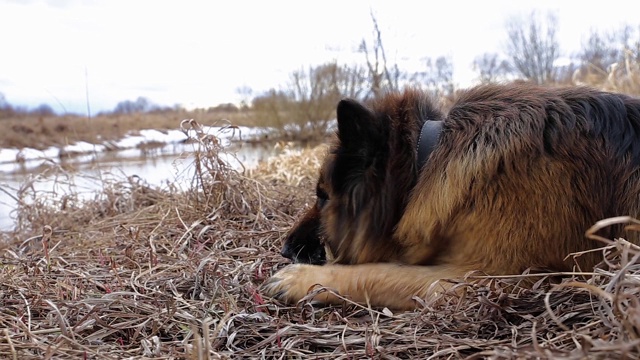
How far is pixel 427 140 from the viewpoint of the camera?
2.57m

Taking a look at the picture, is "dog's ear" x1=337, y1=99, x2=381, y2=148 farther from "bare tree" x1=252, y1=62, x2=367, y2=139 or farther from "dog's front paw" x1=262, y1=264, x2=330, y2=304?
"bare tree" x1=252, y1=62, x2=367, y2=139

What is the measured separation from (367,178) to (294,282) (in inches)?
25.9

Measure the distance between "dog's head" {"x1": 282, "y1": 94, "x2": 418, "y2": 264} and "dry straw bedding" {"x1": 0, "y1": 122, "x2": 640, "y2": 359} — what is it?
0.43 metres

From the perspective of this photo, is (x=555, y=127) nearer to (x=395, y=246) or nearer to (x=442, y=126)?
(x=442, y=126)

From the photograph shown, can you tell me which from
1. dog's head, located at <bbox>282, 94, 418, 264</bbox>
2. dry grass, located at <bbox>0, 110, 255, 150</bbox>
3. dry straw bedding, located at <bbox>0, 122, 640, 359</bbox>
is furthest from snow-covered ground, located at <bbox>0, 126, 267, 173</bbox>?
dog's head, located at <bbox>282, 94, 418, 264</bbox>

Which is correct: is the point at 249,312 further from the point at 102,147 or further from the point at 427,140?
the point at 102,147

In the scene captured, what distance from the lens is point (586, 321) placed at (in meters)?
1.68

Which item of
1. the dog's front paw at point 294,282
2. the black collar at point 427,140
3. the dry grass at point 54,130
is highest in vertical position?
the dry grass at point 54,130

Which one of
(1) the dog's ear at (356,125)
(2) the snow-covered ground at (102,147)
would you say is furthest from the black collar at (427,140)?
(2) the snow-covered ground at (102,147)

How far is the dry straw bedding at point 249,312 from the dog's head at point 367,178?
1.42 ft

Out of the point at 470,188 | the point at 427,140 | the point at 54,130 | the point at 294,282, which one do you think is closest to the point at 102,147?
the point at 54,130

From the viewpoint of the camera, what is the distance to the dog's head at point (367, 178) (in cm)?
258

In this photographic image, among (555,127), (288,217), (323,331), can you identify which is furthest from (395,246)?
(288,217)

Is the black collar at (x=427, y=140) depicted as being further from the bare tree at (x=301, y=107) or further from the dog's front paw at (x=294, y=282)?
the bare tree at (x=301, y=107)
